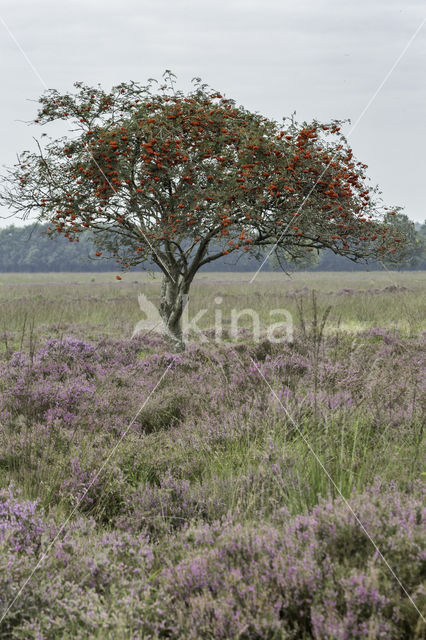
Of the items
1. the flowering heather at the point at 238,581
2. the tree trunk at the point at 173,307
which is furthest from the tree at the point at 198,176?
the flowering heather at the point at 238,581

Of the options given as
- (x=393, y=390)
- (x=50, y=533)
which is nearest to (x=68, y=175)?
(x=393, y=390)

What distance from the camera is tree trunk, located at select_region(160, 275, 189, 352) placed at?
10.0m

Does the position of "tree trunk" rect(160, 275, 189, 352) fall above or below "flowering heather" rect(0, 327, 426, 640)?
above

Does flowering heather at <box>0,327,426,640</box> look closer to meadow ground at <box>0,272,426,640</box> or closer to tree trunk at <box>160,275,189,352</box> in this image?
meadow ground at <box>0,272,426,640</box>

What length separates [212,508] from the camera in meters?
3.50

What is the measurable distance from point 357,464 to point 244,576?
1747mm

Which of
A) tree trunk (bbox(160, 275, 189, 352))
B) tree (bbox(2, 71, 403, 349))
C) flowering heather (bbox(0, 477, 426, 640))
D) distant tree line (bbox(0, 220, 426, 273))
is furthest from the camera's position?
distant tree line (bbox(0, 220, 426, 273))

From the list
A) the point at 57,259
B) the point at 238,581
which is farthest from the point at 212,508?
the point at 57,259

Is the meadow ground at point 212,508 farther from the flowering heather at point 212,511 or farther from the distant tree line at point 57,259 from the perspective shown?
the distant tree line at point 57,259

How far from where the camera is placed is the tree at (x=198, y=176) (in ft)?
24.1

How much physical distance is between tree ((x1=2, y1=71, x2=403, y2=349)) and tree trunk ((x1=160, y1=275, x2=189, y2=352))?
0.97 metres

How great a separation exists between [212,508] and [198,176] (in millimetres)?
5716

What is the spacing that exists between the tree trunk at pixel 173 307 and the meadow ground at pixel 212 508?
291 centimetres

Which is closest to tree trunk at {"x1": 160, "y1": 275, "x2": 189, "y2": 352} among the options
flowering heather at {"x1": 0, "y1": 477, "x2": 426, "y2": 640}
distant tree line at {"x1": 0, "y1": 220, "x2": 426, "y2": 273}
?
flowering heather at {"x1": 0, "y1": 477, "x2": 426, "y2": 640}
